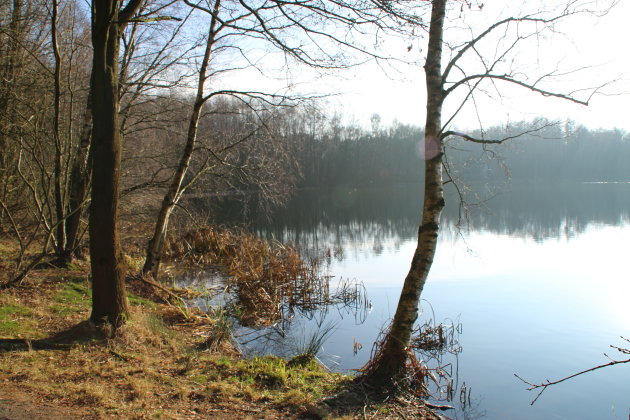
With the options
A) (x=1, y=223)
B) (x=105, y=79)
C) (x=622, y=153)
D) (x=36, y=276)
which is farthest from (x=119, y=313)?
(x=622, y=153)

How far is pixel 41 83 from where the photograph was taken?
8.33 metres

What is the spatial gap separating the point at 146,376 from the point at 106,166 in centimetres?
222

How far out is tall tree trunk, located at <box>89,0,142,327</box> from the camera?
16.3ft

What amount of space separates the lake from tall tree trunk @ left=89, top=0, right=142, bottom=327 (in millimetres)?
2839

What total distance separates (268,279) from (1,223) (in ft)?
21.0

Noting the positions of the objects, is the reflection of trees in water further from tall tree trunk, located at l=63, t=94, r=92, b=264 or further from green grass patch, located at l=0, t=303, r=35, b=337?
green grass patch, located at l=0, t=303, r=35, b=337

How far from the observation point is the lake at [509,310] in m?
6.50

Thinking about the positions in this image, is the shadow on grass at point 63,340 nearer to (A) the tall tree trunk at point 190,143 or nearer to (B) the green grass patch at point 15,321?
(B) the green grass patch at point 15,321

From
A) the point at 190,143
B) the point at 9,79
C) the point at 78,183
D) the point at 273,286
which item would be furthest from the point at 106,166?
the point at 273,286

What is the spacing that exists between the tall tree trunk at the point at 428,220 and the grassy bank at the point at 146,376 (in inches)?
17.8

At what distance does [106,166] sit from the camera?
505 cm

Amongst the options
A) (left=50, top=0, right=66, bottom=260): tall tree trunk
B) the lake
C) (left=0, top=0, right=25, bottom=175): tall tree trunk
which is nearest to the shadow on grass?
(left=50, top=0, right=66, bottom=260): tall tree trunk

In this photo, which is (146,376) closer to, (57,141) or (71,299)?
(71,299)

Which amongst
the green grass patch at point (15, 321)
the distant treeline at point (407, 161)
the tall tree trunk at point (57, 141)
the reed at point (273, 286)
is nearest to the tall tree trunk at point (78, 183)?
the tall tree trunk at point (57, 141)
